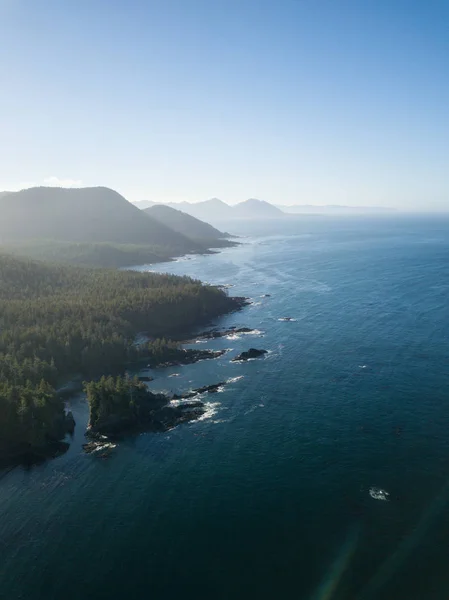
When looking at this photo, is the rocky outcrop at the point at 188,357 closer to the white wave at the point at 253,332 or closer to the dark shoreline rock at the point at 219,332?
the dark shoreline rock at the point at 219,332

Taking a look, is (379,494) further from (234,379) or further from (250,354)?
(250,354)

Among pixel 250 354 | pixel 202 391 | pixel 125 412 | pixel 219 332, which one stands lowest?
pixel 219 332

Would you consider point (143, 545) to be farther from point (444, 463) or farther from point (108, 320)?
point (108, 320)

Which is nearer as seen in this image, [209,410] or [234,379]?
[209,410]

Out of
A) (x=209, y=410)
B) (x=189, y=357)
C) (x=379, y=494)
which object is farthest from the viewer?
(x=189, y=357)

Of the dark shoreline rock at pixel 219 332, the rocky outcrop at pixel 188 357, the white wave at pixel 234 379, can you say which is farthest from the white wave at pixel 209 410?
the dark shoreline rock at pixel 219 332

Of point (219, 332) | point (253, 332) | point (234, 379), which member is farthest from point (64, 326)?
point (253, 332)

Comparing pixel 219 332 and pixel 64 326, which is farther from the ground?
pixel 64 326
